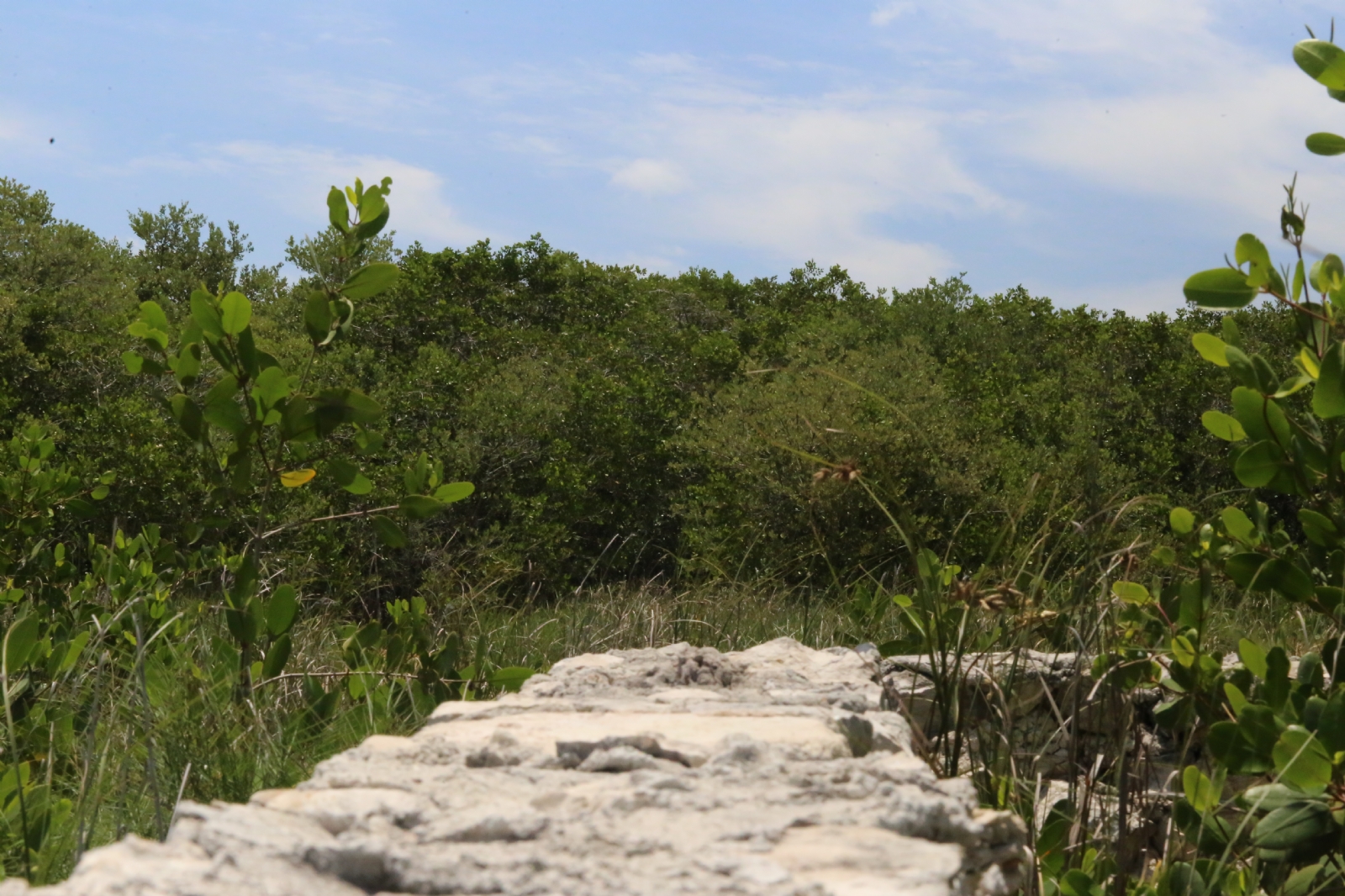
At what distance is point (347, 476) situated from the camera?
122 inches

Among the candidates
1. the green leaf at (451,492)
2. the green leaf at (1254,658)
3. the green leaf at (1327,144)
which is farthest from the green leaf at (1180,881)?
the green leaf at (451,492)

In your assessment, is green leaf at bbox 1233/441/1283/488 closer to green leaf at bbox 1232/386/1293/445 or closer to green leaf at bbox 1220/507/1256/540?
green leaf at bbox 1232/386/1293/445

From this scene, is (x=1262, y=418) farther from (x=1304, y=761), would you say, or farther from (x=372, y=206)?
(x=372, y=206)

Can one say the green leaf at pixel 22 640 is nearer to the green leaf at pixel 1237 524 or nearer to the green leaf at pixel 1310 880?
the green leaf at pixel 1310 880

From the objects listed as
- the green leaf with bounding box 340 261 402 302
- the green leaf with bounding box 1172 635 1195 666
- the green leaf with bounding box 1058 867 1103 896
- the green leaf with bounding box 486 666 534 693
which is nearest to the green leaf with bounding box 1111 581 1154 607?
the green leaf with bounding box 1172 635 1195 666

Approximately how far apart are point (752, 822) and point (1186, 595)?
1794 millimetres

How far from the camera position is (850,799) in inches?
52.6

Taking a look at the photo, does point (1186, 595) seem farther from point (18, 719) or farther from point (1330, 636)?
point (18, 719)

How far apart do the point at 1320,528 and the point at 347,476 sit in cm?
242

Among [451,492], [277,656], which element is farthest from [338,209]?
[277,656]

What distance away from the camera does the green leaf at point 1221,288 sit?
7.95 feet

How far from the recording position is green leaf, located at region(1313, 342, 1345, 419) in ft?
7.16

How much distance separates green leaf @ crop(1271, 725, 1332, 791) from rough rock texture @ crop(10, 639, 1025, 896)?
86 centimetres

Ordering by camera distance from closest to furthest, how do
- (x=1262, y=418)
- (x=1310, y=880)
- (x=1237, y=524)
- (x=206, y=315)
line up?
(x=1310, y=880) < (x=1262, y=418) < (x=1237, y=524) < (x=206, y=315)
